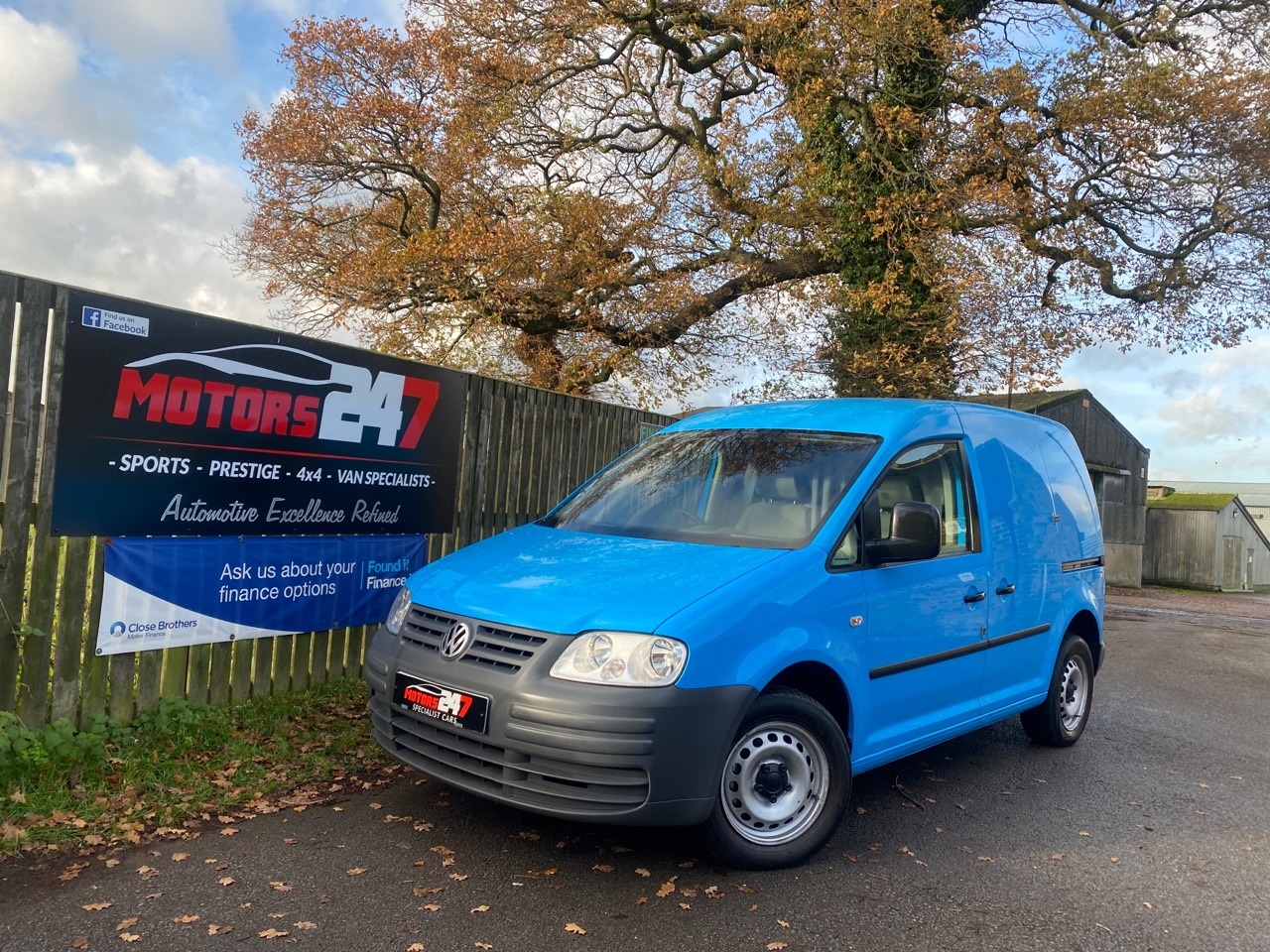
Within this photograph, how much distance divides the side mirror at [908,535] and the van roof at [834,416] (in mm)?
666

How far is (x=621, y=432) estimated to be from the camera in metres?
9.91

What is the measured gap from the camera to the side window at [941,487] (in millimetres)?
4828

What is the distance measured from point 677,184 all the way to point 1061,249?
7.11 metres

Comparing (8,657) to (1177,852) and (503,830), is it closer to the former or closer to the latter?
(503,830)

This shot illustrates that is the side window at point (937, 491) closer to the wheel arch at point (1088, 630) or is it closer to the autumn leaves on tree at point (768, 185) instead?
the wheel arch at point (1088, 630)

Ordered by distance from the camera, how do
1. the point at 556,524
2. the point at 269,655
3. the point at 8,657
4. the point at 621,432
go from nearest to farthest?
the point at 8,657 < the point at 556,524 < the point at 269,655 < the point at 621,432

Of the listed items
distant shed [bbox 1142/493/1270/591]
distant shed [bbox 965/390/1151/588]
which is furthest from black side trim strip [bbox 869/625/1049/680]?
distant shed [bbox 1142/493/1270/591]

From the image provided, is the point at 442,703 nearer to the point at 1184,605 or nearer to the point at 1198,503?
the point at 1184,605

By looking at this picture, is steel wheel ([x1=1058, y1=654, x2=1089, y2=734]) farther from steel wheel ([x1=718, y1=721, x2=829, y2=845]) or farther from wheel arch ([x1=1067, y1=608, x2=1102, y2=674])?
steel wheel ([x1=718, y1=721, x2=829, y2=845])

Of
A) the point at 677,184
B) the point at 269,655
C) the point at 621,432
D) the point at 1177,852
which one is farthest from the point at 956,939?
the point at 677,184

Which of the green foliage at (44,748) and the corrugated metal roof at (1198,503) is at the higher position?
the corrugated metal roof at (1198,503)

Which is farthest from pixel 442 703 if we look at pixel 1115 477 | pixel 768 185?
pixel 1115 477

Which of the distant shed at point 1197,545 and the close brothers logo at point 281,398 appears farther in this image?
the distant shed at point 1197,545

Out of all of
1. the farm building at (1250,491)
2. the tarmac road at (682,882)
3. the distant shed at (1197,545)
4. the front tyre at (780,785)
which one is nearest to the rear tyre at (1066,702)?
the tarmac road at (682,882)
